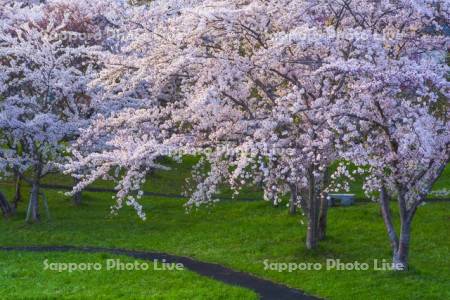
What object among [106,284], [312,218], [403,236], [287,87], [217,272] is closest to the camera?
[106,284]

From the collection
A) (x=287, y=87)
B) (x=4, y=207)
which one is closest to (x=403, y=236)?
(x=287, y=87)

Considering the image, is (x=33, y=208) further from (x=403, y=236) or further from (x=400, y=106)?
(x=400, y=106)

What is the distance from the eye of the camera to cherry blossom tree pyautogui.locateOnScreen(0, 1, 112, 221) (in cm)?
2178

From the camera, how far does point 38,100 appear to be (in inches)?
914

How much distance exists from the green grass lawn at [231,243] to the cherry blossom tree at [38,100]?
228 cm

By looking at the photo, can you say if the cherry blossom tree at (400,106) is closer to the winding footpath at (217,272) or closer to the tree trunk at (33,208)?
the winding footpath at (217,272)

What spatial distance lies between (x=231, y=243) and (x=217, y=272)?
3.28m

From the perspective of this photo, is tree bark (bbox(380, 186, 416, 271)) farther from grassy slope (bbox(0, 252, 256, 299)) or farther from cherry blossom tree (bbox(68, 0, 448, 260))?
grassy slope (bbox(0, 252, 256, 299))

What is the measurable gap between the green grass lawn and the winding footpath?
0.33 m

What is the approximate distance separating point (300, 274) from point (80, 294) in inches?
187

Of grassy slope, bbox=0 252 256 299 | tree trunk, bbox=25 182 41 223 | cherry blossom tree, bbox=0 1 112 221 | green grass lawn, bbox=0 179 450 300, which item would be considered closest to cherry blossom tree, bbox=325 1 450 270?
green grass lawn, bbox=0 179 450 300

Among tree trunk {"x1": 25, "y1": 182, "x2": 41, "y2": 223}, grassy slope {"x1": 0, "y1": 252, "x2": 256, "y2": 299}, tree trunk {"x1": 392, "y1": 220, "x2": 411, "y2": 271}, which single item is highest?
tree trunk {"x1": 25, "y1": 182, "x2": 41, "y2": 223}

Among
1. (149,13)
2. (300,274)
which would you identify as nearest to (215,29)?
(149,13)

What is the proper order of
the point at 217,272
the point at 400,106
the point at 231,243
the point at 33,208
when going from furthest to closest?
1. the point at 33,208
2. the point at 231,243
3. the point at 217,272
4. the point at 400,106
